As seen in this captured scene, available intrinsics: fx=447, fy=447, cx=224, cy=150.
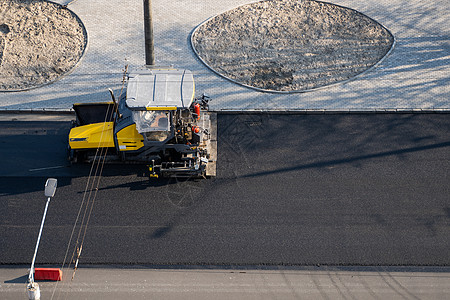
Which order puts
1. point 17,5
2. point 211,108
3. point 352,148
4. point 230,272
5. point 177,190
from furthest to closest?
point 17,5 < point 211,108 < point 352,148 < point 177,190 < point 230,272

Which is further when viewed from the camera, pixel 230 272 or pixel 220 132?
pixel 220 132

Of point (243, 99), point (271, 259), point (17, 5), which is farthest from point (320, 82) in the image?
point (17, 5)

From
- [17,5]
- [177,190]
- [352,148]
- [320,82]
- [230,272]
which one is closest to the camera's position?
[230,272]

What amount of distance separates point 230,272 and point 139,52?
11.0m

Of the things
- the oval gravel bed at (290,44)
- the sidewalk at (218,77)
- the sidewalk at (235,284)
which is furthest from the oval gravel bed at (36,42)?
the sidewalk at (235,284)

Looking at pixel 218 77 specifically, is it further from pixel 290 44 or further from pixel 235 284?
pixel 235 284

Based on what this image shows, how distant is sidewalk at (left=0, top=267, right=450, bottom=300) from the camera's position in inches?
→ 450

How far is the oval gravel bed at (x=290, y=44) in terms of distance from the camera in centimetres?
1819

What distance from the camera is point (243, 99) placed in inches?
679

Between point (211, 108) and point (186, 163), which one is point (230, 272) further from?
point (211, 108)

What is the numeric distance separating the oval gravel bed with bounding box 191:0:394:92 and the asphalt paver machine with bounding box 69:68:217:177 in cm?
446

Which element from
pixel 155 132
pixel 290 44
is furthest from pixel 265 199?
pixel 290 44

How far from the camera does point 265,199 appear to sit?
13711 mm

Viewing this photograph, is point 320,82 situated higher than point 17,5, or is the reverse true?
point 17,5
